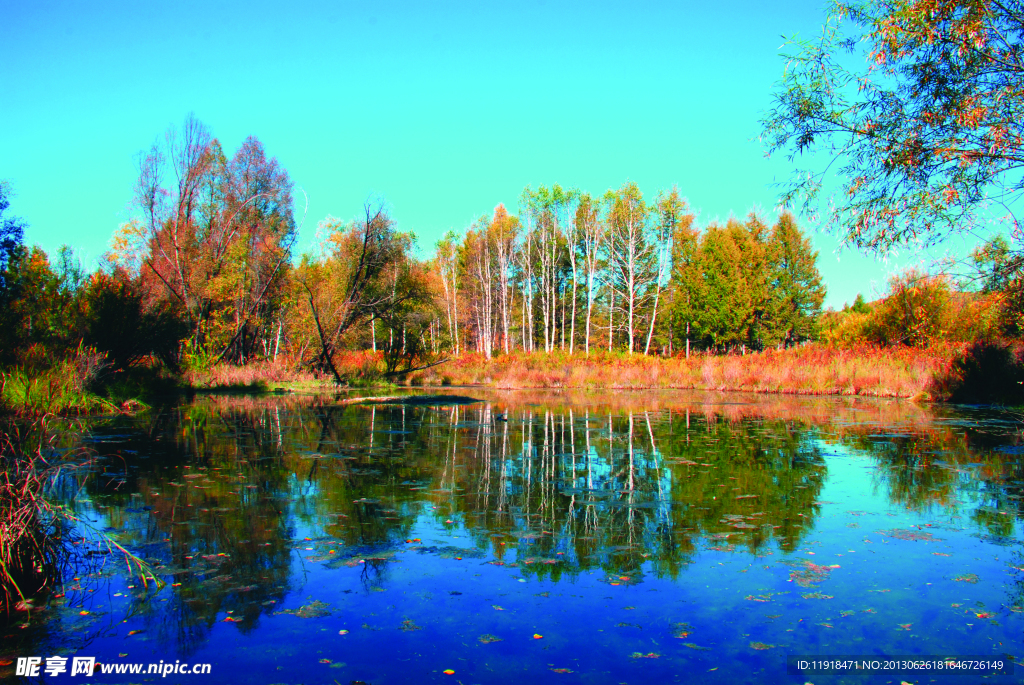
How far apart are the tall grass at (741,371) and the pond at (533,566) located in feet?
41.6

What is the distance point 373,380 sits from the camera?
26.3 metres

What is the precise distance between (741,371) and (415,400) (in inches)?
567

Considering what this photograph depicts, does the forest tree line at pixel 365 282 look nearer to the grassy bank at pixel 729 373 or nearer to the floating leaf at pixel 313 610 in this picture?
the grassy bank at pixel 729 373

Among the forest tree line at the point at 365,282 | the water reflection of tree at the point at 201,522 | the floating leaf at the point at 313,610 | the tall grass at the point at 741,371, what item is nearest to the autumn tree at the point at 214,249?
the forest tree line at the point at 365,282

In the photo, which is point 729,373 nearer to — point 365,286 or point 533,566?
point 365,286

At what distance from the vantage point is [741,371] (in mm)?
26344

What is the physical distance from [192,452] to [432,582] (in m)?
6.50

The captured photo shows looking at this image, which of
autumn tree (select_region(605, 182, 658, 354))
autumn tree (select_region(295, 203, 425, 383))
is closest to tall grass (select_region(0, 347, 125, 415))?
autumn tree (select_region(295, 203, 425, 383))

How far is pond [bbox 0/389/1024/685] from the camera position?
3.15m

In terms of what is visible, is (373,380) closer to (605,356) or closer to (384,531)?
(605,356)

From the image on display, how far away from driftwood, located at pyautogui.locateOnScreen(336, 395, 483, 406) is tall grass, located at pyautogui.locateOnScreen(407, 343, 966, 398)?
21.5 feet

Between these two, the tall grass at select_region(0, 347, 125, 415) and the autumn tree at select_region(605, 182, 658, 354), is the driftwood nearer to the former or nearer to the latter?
the tall grass at select_region(0, 347, 125, 415)

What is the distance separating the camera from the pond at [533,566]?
3148 mm

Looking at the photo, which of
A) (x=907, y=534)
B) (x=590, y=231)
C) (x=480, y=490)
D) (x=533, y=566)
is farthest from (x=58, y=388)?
(x=590, y=231)
